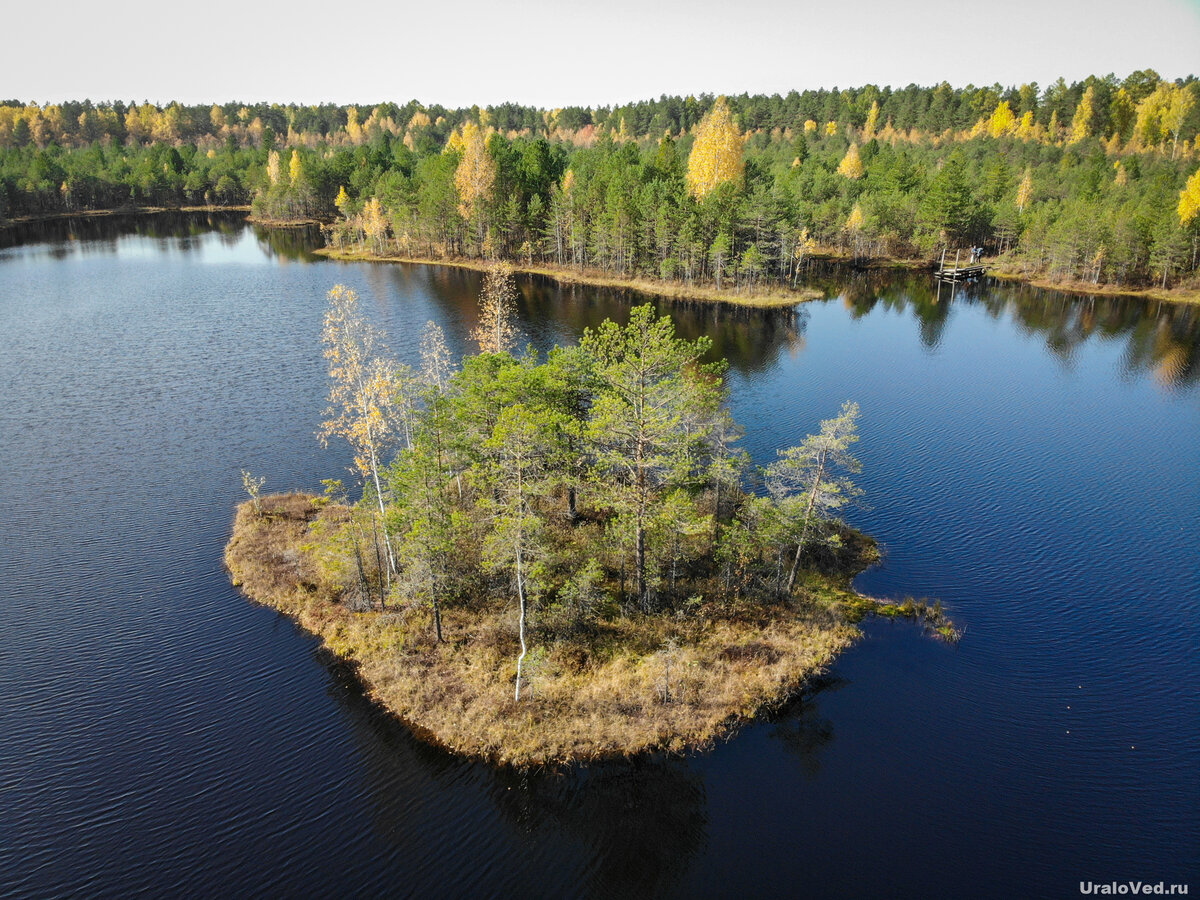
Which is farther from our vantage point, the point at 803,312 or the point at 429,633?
the point at 803,312

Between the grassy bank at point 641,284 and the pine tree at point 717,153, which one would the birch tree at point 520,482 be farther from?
the pine tree at point 717,153

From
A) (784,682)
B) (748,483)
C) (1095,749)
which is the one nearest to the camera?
(1095,749)

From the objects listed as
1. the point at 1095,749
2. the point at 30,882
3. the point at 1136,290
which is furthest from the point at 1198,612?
the point at 1136,290

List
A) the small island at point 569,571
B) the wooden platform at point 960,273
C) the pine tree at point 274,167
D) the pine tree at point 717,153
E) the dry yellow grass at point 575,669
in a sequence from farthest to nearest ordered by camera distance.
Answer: the pine tree at point 274,167 → the wooden platform at point 960,273 → the pine tree at point 717,153 → the small island at point 569,571 → the dry yellow grass at point 575,669

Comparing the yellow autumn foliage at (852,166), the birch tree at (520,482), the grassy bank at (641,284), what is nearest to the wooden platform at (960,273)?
the grassy bank at (641,284)

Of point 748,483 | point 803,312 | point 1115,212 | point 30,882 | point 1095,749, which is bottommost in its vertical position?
point 30,882

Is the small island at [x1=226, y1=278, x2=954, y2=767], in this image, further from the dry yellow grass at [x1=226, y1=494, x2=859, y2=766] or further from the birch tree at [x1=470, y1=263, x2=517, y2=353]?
the birch tree at [x1=470, y1=263, x2=517, y2=353]

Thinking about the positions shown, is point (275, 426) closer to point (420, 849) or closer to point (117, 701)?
point (117, 701)

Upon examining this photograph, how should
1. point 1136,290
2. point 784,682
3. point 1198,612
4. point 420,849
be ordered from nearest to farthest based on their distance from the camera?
1. point 420,849
2. point 784,682
3. point 1198,612
4. point 1136,290
